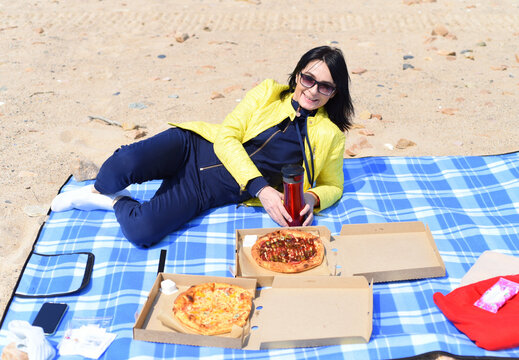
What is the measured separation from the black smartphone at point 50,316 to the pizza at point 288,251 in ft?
3.61

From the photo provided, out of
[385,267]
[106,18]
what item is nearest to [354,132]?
[385,267]

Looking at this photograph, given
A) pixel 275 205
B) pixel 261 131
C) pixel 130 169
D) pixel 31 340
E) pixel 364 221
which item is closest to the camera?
pixel 31 340

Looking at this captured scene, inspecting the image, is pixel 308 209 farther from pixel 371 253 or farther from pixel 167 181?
pixel 167 181

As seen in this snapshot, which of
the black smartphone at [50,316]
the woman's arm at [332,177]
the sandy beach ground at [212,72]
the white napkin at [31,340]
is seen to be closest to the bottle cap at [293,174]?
the woman's arm at [332,177]

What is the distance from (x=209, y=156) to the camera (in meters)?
3.50

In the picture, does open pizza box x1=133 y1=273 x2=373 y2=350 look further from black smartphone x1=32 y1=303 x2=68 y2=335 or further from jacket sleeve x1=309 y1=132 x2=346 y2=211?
jacket sleeve x1=309 y1=132 x2=346 y2=211

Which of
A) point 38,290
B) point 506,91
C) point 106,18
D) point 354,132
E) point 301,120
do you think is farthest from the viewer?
point 106,18

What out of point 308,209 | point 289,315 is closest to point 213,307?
point 289,315

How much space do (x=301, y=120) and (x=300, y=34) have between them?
4956mm

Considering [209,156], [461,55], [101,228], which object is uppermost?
[209,156]

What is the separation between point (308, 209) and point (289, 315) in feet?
2.71

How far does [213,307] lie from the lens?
2.57m

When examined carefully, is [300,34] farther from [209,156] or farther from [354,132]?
[209,156]

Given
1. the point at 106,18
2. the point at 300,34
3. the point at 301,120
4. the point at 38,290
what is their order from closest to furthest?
the point at 38,290 < the point at 301,120 < the point at 300,34 < the point at 106,18
